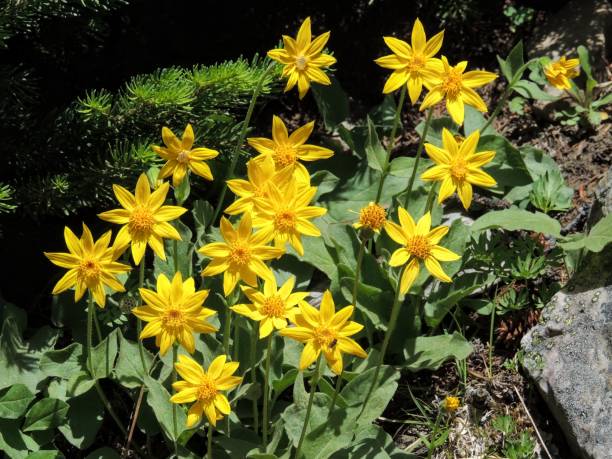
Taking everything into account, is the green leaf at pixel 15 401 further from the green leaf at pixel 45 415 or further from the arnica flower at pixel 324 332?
the arnica flower at pixel 324 332

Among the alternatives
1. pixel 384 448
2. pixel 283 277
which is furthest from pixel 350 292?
pixel 384 448

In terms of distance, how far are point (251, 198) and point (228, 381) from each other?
0.56m

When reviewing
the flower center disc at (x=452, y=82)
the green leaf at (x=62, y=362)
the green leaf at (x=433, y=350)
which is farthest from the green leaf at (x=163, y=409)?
the flower center disc at (x=452, y=82)

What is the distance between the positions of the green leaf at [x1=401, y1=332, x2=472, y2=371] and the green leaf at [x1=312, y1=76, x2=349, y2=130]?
1050mm

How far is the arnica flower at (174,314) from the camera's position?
8.07 feet

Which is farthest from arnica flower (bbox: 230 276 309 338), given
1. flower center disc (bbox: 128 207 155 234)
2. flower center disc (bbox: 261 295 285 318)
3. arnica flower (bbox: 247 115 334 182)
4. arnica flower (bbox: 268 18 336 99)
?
arnica flower (bbox: 268 18 336 99)

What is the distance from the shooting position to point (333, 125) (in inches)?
146

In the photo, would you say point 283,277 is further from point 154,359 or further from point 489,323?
point 489,323

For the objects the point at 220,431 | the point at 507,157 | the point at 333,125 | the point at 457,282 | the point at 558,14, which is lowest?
the point at 220,431

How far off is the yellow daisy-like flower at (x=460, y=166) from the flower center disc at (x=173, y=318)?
2.88ft

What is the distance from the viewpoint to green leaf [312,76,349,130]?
3686 mm

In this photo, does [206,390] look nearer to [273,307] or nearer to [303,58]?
[273,307]

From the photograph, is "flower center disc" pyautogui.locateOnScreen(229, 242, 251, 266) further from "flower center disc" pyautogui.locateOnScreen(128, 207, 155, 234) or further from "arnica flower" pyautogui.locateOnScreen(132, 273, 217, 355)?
"flower center disc" pyautogui.locateOnScreen(128, 207, 155, 234)

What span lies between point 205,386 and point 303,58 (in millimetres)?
1129
